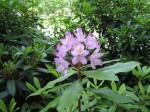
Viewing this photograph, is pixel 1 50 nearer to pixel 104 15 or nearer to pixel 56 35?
pixel 56 35

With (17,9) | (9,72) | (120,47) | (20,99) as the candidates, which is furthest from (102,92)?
(120,47)

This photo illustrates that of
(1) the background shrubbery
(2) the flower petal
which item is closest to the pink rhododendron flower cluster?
(2) the flower petal

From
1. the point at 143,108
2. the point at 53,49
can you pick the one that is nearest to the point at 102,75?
the point at 143,108

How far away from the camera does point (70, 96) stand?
2.55 ft

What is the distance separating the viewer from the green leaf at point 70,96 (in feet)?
2.47

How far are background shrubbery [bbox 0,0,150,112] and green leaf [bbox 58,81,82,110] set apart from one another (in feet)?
0.29

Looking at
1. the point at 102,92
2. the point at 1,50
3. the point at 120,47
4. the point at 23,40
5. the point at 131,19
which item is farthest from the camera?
the point at 131,19

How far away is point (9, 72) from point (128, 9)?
1.43 meters

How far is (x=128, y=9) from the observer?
2309 mm

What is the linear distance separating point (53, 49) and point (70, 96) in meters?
Result: 0.95

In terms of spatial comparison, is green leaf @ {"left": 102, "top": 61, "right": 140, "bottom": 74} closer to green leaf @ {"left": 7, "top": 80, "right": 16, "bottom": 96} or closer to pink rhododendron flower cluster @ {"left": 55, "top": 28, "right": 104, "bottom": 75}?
pink rhododendron flower cluster @ {"left": 55, "top": 28, "right": 104, "bottom": 75}

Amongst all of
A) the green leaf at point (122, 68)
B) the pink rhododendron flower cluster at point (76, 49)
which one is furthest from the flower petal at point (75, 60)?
the green leaf at point (122, 68)

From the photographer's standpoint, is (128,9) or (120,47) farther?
(128,9)

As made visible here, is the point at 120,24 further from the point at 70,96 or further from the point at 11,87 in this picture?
the point at 70,96
